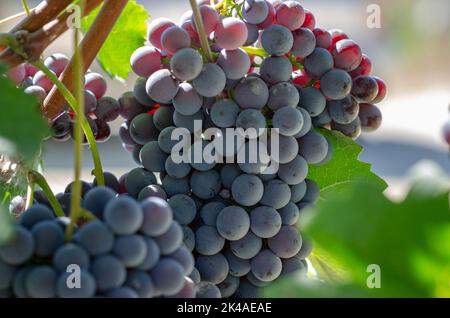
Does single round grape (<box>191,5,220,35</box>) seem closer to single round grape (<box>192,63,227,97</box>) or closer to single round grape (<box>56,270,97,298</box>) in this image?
single round grape (<box>192,63,227,97</box>)

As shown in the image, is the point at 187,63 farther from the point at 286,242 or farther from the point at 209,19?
the point at 286,242

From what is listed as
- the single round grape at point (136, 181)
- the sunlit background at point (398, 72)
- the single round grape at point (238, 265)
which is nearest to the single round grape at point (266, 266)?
the single round grape at point (238, 265)

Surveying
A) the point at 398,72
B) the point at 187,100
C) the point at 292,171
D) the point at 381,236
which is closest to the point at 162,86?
the point at 187,100

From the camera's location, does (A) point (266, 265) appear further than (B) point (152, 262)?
Yes

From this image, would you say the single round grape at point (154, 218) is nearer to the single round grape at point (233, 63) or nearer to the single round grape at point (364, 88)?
the single round grape at point (233, 63)

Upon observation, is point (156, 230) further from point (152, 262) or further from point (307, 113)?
point (307, 113)

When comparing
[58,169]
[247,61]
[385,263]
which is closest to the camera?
[385,263]

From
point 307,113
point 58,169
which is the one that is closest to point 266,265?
point 307,113
